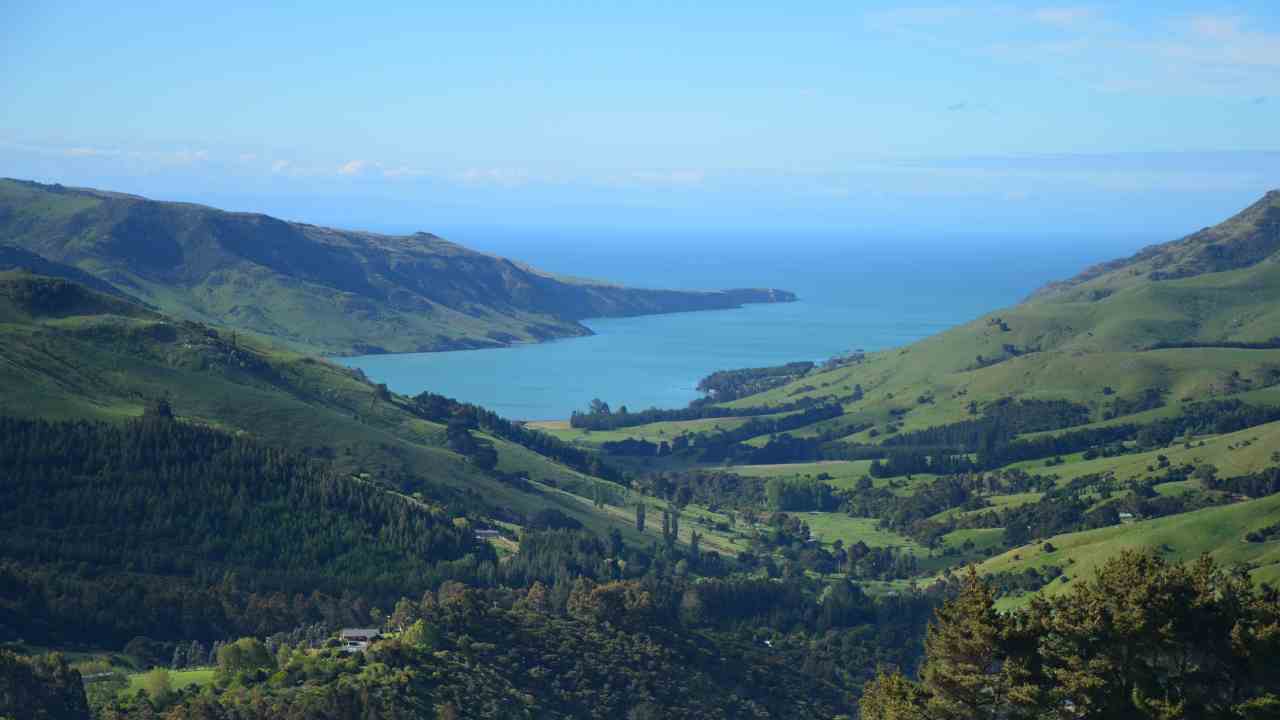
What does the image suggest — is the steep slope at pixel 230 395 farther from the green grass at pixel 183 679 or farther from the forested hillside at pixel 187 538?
the green grass at pixel 183 679

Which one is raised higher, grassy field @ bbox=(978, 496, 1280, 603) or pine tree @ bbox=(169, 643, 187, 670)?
grassy field @ bbox=(978, 496, 1280, 603)

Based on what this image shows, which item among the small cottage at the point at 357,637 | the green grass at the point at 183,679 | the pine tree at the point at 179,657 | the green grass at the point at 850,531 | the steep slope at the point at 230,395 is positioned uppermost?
the steep slope at the point at 230,395

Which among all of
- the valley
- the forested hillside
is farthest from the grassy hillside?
the forested hillside

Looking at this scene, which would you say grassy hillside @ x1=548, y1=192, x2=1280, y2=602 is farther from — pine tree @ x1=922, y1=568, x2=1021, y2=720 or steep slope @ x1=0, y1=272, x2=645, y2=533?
pine tree @ x1=922, y1=568, x2=1021, y2=720

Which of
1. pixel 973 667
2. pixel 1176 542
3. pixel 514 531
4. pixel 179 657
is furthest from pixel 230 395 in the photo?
pixel 973 667

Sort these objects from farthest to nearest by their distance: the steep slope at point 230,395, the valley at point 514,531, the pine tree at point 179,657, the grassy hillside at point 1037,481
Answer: the steep slope at point 230,395 < the grassy hillside at point 1037,481 < the pine tree at point 179,657 < the valley at point 514,531

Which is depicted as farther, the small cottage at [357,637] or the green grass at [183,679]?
the small cottage at [357,637]

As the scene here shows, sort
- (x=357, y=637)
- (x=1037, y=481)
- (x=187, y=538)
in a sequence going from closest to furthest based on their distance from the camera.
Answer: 1. (x=357, y=637)
2. (x=187, y=538)
3. (x=1037, y=481)

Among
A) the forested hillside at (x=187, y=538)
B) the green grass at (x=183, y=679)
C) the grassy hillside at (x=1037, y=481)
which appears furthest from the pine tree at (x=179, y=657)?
the grassy hillside at (x=1037, y=481)

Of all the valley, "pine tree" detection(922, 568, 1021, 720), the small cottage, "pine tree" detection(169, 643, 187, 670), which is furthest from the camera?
"pine tree" detection(169, 643, 187, 670)

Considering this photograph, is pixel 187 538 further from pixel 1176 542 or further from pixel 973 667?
pixel 1176 542

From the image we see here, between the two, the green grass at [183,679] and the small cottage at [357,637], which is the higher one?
the small cottage at [357,637]
